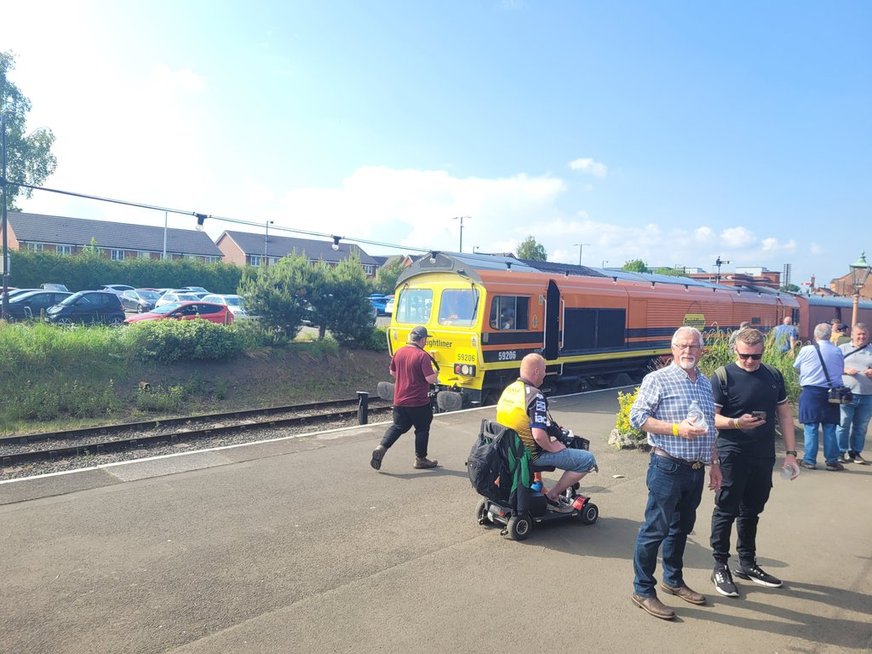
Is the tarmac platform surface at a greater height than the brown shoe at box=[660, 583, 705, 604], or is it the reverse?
the brown shoe at box=[660, 583, 705, 604]

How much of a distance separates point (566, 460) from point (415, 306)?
742 centimetres

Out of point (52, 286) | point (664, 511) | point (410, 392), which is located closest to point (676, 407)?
point (664, 511)

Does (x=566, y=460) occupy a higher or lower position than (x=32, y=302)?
lower

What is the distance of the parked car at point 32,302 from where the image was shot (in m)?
22.5

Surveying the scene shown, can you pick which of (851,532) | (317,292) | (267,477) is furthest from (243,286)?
(851,532)

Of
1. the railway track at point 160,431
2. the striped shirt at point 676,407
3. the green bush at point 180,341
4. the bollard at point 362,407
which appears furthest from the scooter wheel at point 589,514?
the green bush at point 180,341

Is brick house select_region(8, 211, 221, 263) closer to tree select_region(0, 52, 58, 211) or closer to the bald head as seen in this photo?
tree select_region(0, 52, 58, 211)

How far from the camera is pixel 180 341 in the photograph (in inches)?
546

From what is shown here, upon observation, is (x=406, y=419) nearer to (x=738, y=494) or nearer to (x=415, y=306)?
(x=738, y=494)

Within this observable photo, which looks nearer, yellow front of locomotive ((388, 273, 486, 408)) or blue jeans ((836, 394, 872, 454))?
blue jeans ((836, 394, 872, 454))

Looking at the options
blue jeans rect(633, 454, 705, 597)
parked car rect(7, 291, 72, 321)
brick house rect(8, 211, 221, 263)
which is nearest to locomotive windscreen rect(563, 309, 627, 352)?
blue jeans rect(633, 454, 705, 597)

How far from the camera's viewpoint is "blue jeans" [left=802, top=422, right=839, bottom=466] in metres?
7.40

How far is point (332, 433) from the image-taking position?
28.9 ft

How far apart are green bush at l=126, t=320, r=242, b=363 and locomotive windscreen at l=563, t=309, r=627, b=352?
26.1 ft
